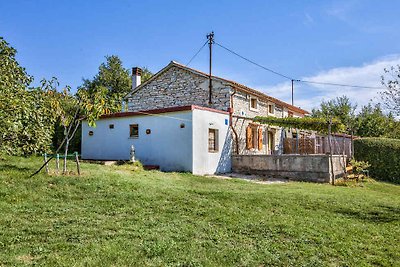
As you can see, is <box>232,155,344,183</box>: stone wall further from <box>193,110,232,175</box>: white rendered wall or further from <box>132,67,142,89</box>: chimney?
<box>132,67,142,89</box>: chimney

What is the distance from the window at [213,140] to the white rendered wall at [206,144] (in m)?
0.18

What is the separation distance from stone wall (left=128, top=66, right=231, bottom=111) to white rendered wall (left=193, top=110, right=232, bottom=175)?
190cm

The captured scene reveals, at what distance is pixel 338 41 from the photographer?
14.7m

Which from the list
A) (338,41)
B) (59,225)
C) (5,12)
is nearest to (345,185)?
(338,41)

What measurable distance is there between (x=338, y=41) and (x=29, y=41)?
40.7 feet

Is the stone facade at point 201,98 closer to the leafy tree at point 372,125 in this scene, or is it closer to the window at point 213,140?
the window at point 213,140

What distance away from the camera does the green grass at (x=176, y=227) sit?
4.79 m

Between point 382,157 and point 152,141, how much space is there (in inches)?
585

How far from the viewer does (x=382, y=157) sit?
21156 mm

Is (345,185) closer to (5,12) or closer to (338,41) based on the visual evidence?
(338,41)

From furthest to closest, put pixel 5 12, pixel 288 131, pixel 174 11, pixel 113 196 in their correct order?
pixel 288 131
pixel 174 11
pixel 5 12
pixel 113 196

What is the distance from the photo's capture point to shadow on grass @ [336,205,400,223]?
776cm

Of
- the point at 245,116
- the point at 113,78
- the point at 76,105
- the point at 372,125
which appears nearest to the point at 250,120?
the point at 245,116

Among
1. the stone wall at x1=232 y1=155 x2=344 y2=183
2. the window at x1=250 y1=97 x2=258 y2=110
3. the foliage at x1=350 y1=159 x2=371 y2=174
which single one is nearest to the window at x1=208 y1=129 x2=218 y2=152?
the stone wall at x1=232 y1=155 x2=344 y2=183
